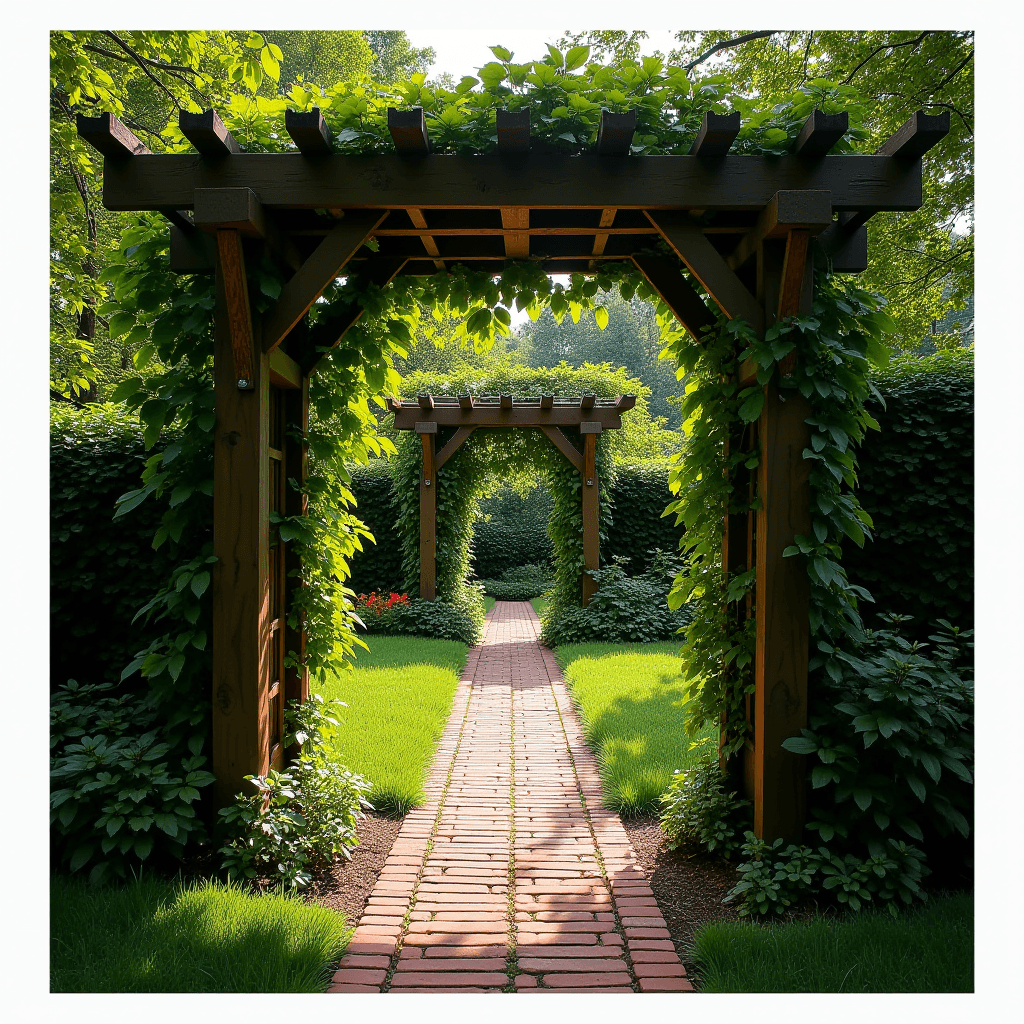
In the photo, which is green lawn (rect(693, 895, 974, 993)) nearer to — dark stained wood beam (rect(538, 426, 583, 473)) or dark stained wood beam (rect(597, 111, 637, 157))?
dark stained wood beam (rect(597, 111, 637, 157))

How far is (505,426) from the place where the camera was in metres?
11.3

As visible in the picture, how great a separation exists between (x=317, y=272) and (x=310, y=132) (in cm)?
58

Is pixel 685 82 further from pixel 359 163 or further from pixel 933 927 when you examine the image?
pixel 933 927

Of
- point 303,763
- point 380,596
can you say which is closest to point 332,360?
point 303,763

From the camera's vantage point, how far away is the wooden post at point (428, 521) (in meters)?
11.2

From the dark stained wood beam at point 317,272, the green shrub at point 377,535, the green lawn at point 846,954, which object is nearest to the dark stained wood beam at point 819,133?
the dark stained wood beam at point 317,272

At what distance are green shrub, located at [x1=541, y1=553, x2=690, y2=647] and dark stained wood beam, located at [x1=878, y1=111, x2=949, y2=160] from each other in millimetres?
7120

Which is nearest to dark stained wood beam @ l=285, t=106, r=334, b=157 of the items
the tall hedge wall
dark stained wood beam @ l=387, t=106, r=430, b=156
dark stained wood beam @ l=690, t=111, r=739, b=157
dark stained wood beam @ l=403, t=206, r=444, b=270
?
dark stained wood beam @ l=387, t=106, r=430, b=156

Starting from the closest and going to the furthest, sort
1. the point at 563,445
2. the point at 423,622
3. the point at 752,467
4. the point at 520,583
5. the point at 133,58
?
the point at 752,467
the point at 133,58
the point at 423,622
the point at 563,445
the point at 520,583

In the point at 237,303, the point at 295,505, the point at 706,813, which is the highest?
the point at 237,303

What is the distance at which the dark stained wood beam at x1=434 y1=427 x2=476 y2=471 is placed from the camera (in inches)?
438

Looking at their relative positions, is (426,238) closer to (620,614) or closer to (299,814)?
(299,814)

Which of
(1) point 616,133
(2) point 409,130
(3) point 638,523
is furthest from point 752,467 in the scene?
(3) point 638,523

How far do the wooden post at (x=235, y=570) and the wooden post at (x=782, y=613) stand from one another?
7.57ft
